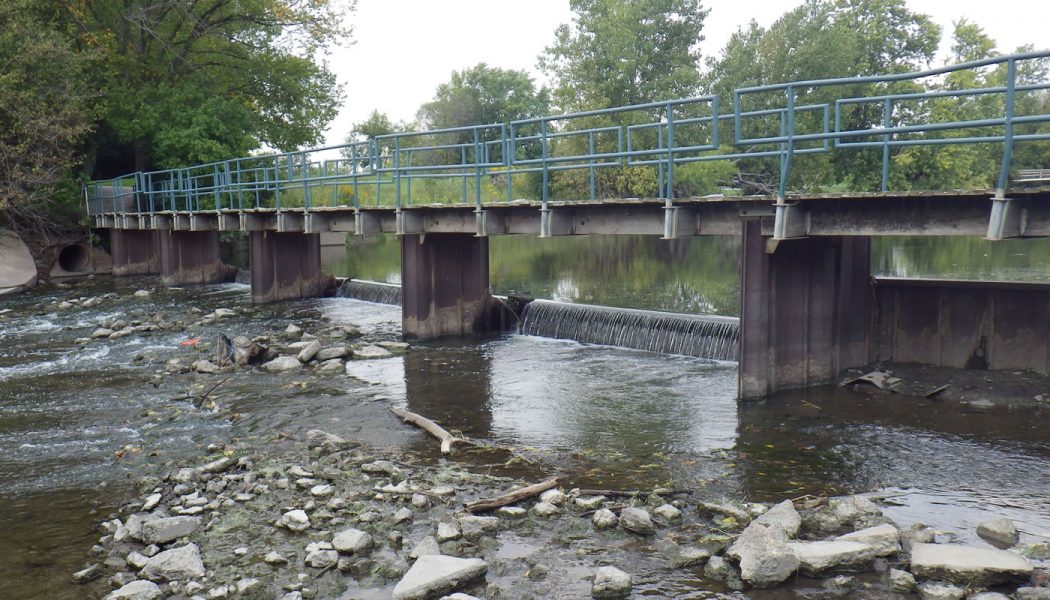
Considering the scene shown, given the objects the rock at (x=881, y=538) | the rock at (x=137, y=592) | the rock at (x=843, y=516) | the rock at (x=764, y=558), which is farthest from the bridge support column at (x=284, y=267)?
the rock at (x=881, y=538)

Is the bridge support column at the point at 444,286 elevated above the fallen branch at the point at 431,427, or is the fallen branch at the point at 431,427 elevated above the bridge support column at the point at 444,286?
the bridge support column at the point at 444,286

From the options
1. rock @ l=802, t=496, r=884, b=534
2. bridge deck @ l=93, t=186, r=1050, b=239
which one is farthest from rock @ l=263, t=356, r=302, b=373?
rock @ l=802, t=496, r=884, b=534

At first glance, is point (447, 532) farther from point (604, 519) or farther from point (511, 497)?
point (604, 519)

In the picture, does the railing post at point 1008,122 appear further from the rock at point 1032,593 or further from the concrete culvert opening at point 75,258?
the concrete culvert opening at point 75,258

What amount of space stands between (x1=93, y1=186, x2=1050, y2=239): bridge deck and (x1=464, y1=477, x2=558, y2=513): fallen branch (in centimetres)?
515

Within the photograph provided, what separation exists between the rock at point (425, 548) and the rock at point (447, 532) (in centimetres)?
15

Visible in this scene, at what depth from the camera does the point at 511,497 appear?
26.2ft

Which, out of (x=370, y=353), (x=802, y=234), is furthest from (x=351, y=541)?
(x=370, y=353)

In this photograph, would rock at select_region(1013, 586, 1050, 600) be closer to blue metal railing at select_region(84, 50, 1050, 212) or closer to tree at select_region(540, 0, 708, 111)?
blue metal railing at select_region(84, 50, 1050, 212)

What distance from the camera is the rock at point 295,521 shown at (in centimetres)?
744

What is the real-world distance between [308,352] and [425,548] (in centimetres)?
926

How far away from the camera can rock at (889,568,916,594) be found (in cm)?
619

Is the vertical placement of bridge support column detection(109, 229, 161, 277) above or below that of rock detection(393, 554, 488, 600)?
above

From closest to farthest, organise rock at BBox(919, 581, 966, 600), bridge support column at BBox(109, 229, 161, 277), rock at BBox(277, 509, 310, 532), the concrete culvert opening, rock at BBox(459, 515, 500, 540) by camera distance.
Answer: rock at BBox(919, 581, 966, 600) < rock at BBox(459, 515, 500, 540) < rock at BBox(277, 509, 310, 532) < bridge support column at BBox(109, 229, 161, 277) < the concrete culvert opening
